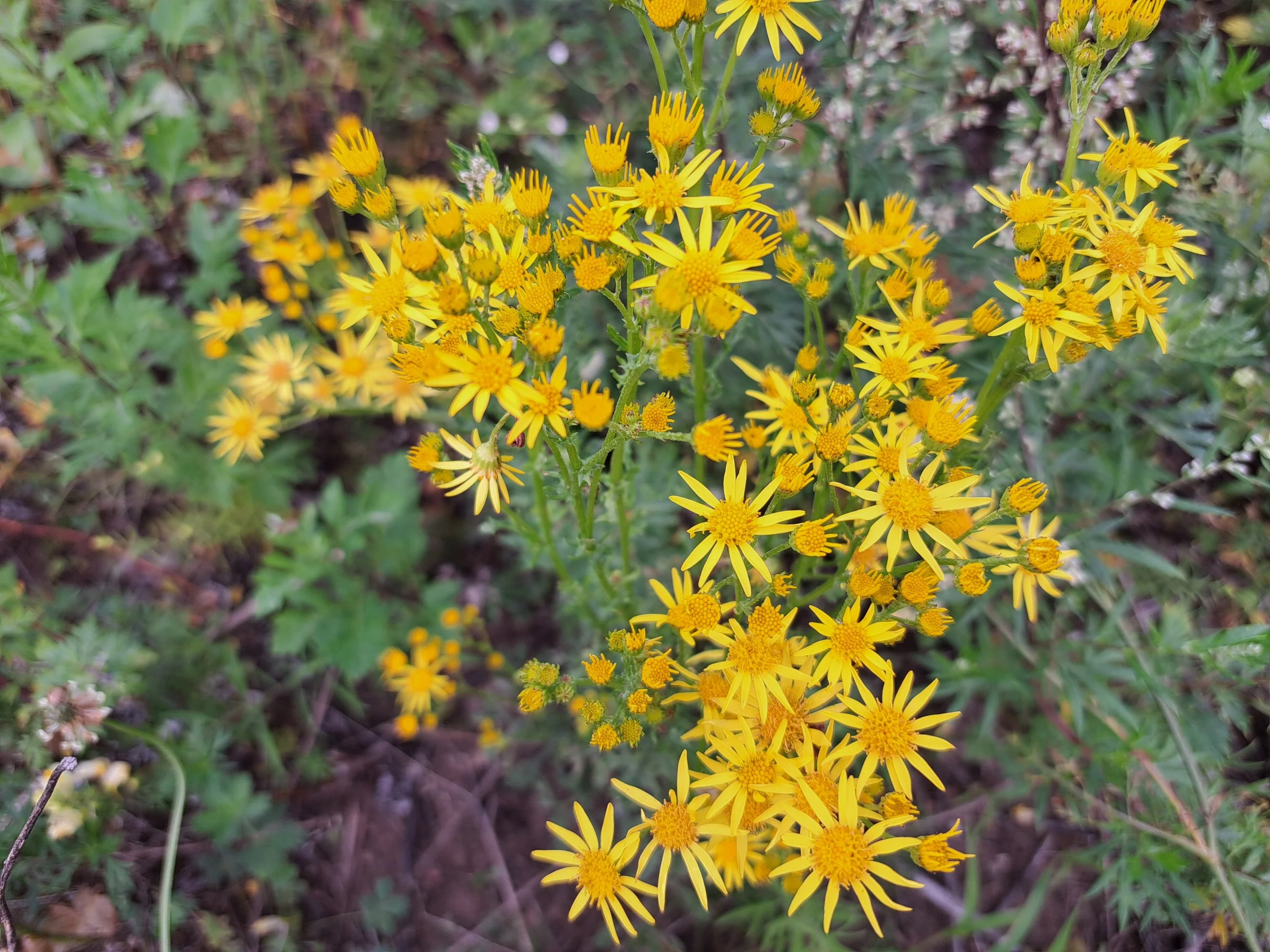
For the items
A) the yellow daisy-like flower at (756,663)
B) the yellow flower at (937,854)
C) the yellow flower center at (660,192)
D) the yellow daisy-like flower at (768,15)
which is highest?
the yellow daisy-like flower at (768,15)

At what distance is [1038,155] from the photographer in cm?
343

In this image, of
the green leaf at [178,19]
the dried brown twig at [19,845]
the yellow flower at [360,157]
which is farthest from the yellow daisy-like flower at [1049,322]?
the green leaf at [178,19]

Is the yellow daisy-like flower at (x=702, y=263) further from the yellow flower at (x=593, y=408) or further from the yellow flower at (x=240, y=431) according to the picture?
the yellow flower at (x=240, y=431)

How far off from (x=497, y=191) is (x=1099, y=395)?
2.83 meters

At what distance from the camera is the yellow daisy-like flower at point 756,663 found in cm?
212

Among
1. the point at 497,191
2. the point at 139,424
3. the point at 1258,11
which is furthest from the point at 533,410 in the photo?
the point at 1258,11

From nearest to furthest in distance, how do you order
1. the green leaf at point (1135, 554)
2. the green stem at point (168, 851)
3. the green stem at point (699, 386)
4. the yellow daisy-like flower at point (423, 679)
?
the green stem at point (699, 386) < the green stem at point (168, 851) < the green leaf at point (1135, 554) < the yellow daisy-like flower at point (423, 679)

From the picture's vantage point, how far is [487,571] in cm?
429

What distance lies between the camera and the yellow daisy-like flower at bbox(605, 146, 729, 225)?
211 cm

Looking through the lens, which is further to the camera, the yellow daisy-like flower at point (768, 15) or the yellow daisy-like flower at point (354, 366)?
the yellow daisy-like flower at point (354, 366)

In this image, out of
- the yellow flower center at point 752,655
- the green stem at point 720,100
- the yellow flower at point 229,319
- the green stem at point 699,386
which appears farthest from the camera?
the yellow flower at point 229,319

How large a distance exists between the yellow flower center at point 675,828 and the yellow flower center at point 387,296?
1.71 m

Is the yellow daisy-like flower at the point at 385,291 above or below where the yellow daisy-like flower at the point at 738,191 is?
below

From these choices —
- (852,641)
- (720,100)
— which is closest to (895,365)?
(852,641)
